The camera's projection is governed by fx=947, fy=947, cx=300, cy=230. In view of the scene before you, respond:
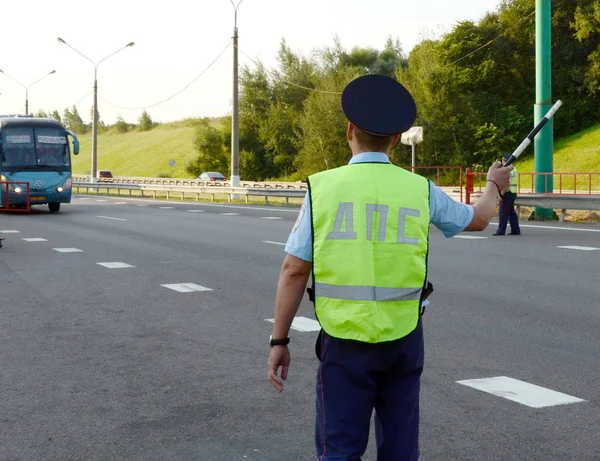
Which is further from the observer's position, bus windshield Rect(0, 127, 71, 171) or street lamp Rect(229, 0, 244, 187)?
street lamp Rect(229, 0, 244, 187)

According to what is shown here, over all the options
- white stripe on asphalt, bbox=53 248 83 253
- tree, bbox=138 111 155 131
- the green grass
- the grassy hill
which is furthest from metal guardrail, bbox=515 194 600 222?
tree, bbox=138 111 155 131

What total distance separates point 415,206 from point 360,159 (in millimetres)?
249

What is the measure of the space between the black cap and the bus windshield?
29.4 metres

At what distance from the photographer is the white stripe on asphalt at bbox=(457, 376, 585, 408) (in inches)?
227

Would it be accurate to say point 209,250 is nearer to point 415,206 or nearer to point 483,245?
point 483,245

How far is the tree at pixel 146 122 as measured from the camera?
145750mm

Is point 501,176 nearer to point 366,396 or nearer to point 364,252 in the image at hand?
point 364,252

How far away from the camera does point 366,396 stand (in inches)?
123

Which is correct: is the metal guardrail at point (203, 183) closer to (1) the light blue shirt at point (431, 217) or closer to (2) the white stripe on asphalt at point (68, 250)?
(2) the white stripe on asphalt at point (68, 250)

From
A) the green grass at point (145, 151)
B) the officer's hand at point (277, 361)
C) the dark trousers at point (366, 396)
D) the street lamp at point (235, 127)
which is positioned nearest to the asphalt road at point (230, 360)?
the officer's hand at point (277, 361)

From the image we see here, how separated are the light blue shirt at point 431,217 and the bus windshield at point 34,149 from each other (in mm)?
29368

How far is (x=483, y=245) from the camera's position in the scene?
677 inches

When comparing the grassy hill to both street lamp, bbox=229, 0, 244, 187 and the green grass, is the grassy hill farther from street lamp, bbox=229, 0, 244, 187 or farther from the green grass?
street lamp, bbox=229, 0, 244, 187

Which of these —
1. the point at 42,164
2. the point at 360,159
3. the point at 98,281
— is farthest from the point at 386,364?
the point at 42,164
